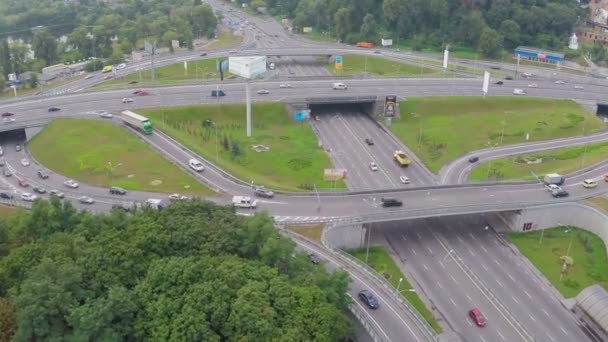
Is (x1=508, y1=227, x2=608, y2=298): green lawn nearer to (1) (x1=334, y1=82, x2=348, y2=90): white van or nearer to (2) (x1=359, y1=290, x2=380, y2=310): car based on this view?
(2) (x1=359, y1=290, x2=380, y2=310): car

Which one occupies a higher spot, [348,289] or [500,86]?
[500,86]

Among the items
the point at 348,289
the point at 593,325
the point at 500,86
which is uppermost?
the point at 500,86

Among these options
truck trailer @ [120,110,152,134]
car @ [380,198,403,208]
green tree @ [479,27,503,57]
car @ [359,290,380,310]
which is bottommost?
car @ [359,290,380,310]

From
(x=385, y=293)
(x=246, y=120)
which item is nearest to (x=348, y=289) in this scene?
(x=385, y=293)

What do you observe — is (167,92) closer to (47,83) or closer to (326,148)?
(326,148)

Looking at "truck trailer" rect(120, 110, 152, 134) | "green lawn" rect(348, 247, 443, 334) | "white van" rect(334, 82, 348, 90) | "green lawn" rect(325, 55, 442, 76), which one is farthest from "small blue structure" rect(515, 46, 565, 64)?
"truck trailer" rect(120, 110, 152, 134)

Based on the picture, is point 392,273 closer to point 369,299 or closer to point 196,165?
point 369,299
